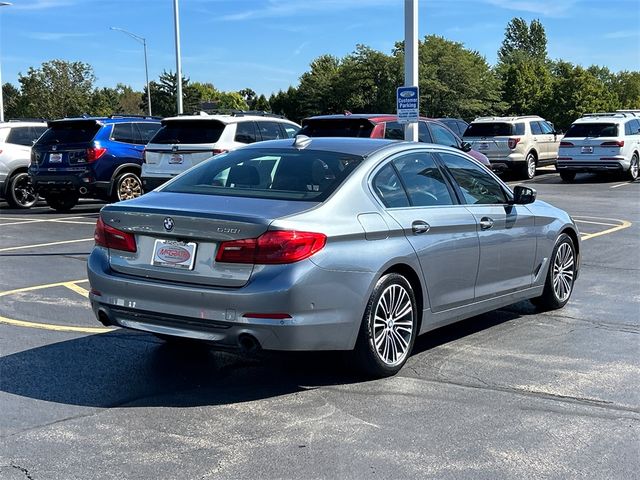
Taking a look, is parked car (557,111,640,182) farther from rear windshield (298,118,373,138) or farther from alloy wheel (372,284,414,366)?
alloy wheel (372,284,414,366)

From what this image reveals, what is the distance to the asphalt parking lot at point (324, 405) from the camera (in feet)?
12.9

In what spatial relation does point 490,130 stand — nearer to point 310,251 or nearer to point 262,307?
point 310,251

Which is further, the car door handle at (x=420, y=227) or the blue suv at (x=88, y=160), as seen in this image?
the blue suv at (x=88, y=160)

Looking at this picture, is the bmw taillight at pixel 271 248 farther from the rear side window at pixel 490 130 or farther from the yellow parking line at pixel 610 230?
the rear side window at pixel 490 130

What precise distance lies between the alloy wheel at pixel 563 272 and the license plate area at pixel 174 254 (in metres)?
3.78

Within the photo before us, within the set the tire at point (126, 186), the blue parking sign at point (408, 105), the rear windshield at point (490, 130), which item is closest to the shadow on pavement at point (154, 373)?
the blue parking sign at point (408, 105)

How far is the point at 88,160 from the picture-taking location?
15492mm

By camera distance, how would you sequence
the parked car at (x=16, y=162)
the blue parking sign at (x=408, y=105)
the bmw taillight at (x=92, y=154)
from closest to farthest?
1. the blue parking sign at (x=408, y=105)
2. the bmw taillight at (x=92, y=154)
3. the parked car at (x=16, y=162)

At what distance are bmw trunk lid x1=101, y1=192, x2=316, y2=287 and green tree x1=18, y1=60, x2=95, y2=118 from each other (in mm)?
68475

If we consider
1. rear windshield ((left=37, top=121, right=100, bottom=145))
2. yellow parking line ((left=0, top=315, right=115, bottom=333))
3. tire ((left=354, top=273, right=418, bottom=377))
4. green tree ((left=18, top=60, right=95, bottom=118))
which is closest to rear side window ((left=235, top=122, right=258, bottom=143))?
rear windshield ((left=37, top=121, right=100, bottom=145))

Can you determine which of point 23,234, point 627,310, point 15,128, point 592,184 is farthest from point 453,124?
point 627,310

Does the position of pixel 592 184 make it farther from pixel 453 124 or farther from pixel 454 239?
pixel 454 239

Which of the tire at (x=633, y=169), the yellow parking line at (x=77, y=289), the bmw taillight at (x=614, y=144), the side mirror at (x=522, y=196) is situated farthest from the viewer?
the tire at (x=633, y=169)

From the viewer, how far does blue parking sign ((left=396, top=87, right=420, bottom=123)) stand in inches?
446
